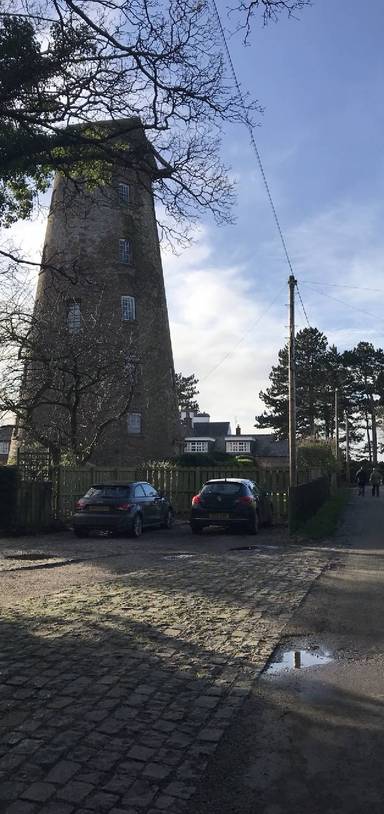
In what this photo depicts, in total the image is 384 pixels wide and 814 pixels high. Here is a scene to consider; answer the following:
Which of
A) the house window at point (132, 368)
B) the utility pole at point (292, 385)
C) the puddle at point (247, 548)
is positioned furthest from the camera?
the house window at point (132, 368)

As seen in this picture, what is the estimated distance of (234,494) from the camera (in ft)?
57.3

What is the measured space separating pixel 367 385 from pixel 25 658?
79528 millimetres

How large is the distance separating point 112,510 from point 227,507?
285cm

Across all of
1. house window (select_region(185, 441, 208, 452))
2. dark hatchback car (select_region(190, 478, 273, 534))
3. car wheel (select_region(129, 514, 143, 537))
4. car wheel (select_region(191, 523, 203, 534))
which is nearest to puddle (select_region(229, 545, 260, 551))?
dark hatchback car (select_region(190, 478, 273, 534))

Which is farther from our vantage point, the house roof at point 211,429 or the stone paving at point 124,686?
the house roof at point 211,429

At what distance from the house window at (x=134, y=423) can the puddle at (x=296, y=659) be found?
33.1m

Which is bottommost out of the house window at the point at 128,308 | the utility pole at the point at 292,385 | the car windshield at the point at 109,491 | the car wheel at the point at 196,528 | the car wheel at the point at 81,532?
the car wheel at the point at 81,532

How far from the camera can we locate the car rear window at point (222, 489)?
17.5m

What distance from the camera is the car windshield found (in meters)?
17.0

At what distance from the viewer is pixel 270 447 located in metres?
80.0

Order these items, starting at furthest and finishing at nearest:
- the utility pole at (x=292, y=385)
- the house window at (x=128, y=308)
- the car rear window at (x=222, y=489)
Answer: the house window at (x=128, y=308) < the utility pole at (x=292, y=385) < the car rear window at (x=222, y=489)

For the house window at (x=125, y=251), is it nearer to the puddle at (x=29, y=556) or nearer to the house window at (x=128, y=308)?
the house window at (x=128, y=308)

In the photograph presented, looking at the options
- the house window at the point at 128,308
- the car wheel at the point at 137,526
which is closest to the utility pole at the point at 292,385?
the car wheel at the point at 137,526

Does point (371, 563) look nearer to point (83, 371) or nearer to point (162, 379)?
point (83, 371)
